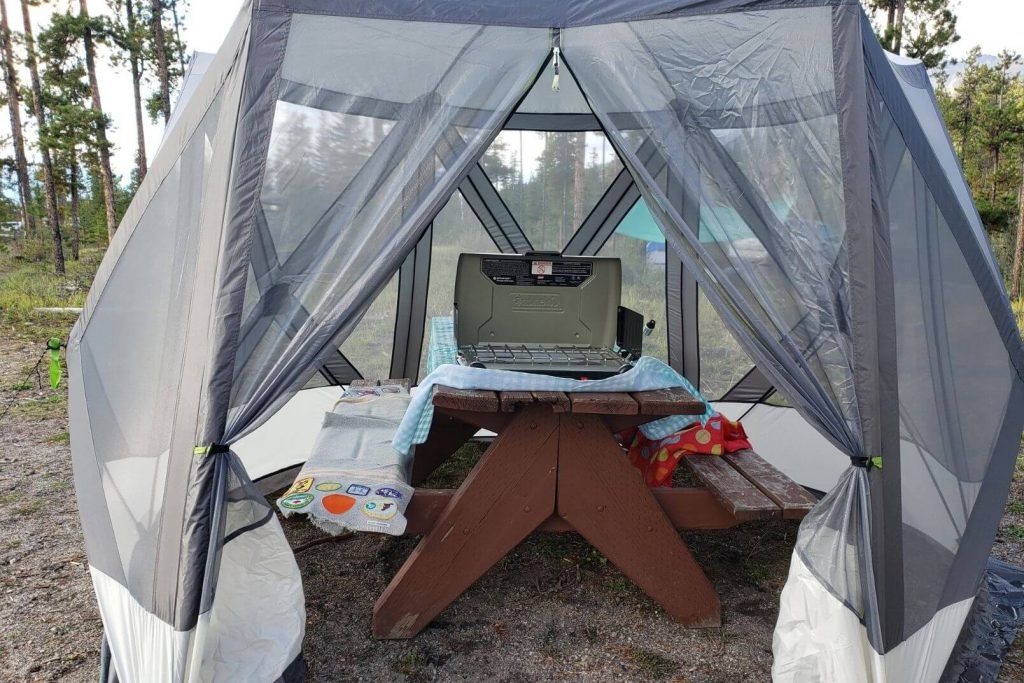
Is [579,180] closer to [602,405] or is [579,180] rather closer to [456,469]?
Result: [456,469]

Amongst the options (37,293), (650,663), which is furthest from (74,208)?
(650,663)

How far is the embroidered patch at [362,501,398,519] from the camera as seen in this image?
2.46 m

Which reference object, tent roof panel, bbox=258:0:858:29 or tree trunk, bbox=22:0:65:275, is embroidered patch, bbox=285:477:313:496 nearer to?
tent roof panel, bbox=258:0:858:29

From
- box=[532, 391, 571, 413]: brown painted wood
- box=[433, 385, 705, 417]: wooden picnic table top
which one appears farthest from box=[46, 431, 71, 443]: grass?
A: box=[532, 391, 571, 413]: brown painted wood

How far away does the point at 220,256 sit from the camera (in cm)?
220

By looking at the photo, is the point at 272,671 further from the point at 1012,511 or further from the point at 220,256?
the point at 1012,511

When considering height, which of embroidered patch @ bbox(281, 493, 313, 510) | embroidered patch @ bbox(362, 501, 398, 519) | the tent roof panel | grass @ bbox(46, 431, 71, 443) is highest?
the tent roof panel

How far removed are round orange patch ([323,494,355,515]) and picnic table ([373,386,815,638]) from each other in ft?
0.88

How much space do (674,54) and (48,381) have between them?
262 inches

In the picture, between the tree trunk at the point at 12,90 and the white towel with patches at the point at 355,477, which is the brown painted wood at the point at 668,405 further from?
the tree trunk at the point at 12,90

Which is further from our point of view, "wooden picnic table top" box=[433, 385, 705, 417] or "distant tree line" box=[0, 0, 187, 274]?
"distant tree line" box=[0, 0, 187, 274]

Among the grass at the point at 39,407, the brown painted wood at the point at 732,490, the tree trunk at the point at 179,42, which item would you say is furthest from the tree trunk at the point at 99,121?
the brown painted wood at the point at 732,490

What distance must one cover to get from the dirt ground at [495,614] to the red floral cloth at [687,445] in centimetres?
50

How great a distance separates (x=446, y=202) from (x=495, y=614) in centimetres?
166
